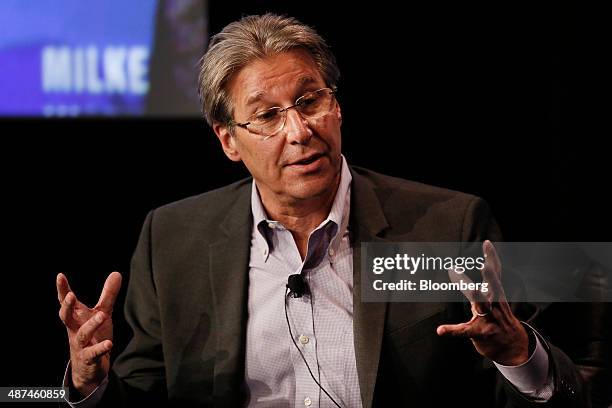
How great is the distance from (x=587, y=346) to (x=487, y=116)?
48.0 inches

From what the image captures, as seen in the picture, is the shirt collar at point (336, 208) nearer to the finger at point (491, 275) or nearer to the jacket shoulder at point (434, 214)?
the jacket shoulder at point (434, 214)

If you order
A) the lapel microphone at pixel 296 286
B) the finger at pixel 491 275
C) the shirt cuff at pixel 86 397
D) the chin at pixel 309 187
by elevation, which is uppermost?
the chin at pixel 309 187

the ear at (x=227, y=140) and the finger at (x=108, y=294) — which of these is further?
the ear at (x=227, y=140)

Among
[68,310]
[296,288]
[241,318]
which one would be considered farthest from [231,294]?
[68,310]

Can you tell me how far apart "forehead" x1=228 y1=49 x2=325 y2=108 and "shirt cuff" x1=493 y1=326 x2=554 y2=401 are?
34.0 inches

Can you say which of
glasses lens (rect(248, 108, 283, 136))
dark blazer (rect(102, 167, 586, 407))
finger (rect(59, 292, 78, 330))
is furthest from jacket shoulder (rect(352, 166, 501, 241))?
finger (rect(59, 292, 78, 330))

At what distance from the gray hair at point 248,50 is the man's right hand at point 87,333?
592mm

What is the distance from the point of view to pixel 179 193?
3.29 metres

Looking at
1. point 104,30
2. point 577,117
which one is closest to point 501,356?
point 577,117

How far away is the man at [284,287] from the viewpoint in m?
2.04

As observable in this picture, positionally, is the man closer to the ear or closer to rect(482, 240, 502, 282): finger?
the ear

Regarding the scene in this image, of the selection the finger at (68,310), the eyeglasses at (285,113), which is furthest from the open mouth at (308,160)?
the finger at (68,310)

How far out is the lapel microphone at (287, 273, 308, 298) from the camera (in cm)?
210

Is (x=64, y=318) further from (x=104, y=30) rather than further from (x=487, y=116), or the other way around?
(x=487, y=116)
